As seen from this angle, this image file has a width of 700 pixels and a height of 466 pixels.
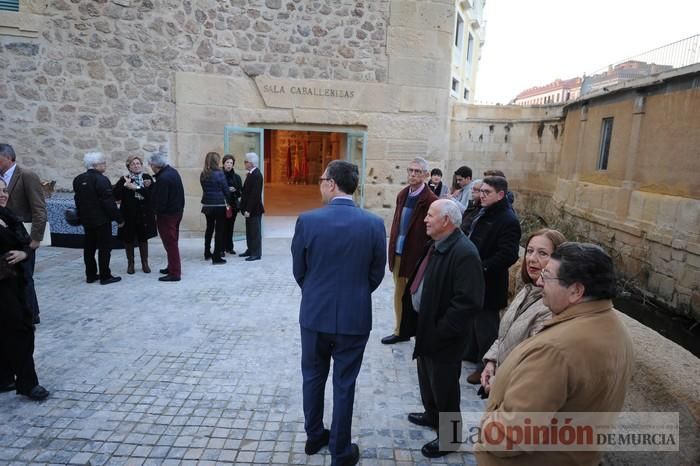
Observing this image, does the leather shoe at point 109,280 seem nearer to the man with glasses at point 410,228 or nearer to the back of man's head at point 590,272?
the man with glasses at point 410,228

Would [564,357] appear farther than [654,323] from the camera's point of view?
No

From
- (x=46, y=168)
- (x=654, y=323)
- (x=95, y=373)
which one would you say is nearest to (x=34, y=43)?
(x=46, y=168)

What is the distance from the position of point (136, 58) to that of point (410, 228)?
6669 mm

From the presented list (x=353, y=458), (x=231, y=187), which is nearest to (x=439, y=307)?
(x=353, y=458)

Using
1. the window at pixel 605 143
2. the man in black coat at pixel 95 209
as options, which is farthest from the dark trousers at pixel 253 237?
the window at pixel 605 143

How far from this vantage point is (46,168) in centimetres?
786

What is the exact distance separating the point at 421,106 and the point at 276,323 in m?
5.96

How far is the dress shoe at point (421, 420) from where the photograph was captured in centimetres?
296

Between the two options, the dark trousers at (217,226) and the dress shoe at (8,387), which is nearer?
the dress shoe at (8,387)

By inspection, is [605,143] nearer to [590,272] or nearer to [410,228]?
[410,228]

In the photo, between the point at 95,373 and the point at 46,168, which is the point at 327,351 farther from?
the point at 46,168

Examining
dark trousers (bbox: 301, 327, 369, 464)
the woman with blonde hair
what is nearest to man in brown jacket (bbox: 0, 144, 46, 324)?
the woman with blonde hair

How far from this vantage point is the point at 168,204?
579 centimetres

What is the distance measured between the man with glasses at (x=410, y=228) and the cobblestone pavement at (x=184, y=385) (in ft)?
2.46
